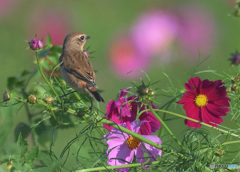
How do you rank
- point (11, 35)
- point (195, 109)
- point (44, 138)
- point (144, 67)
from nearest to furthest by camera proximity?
point (195, 109) → point (44, 138) → point (144, 67) → point (11, 35)

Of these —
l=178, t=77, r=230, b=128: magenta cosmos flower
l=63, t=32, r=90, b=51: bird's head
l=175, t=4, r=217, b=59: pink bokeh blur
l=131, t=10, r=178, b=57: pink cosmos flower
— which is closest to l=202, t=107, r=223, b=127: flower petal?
l=178, t=77, r=230, b=128: magenta cosmos flower

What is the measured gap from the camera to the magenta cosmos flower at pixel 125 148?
1496mm

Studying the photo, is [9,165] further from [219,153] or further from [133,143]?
[219,153]

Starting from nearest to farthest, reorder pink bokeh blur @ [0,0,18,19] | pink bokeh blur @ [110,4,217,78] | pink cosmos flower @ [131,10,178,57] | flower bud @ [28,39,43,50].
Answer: flower bud @ [28,39,43,50], pink bokeh blur @ [110,4,217,78], pink cosmos flower @ [131,10,178,57], pink bokeh blur @ [0,0,18,19]

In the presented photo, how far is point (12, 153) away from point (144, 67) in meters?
2.54

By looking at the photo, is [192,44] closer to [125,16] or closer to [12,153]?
[125,16]

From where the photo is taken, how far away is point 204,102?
1523 millimetres

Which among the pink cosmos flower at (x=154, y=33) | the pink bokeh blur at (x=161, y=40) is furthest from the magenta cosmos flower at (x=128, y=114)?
the pink cosmos flower at (x=154, y=33)

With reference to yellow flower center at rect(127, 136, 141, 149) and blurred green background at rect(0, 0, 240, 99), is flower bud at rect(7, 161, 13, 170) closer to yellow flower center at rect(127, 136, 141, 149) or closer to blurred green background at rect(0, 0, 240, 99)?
yellow flower center at rect(127, 136, 141, 149)

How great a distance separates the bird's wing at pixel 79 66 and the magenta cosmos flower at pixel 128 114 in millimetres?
282

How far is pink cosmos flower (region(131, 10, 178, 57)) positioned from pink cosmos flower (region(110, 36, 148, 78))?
57 millimetres

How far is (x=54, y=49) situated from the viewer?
76.1 inches

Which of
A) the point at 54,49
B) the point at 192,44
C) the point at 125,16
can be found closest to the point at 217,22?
the point at 192,44

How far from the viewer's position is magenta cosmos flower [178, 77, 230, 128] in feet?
4.87
